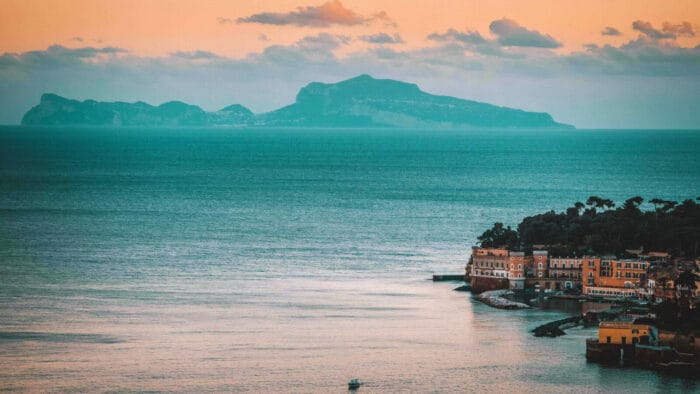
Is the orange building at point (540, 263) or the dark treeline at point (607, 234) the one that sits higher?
the dark treeline at point (607, 234)

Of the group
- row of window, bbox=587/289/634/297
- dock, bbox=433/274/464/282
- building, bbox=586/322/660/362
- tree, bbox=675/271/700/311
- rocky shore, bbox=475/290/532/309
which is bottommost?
building, bbox=586/322/660/362

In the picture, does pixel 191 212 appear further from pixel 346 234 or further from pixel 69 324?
pixel 69 324

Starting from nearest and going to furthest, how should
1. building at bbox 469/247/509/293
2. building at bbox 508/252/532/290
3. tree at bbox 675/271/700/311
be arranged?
tree at bbox 675/271/700/311 < building at bbox 469/247/509/293 < building at bbox 508/252/532/290

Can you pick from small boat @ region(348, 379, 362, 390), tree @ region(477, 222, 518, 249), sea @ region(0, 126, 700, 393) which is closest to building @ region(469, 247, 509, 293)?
sea @ region(0, 126, 700, 393)

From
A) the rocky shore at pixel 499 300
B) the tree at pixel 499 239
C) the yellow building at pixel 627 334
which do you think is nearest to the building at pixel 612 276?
the rocky shore at pixel 499 300

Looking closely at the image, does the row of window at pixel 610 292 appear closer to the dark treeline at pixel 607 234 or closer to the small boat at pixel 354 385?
the dark treeline at pixel 607 234

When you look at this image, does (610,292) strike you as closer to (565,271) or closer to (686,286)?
(565,271)

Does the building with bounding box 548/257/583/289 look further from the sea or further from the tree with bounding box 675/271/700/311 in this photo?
the tree with bounding box 675/271/700/311
